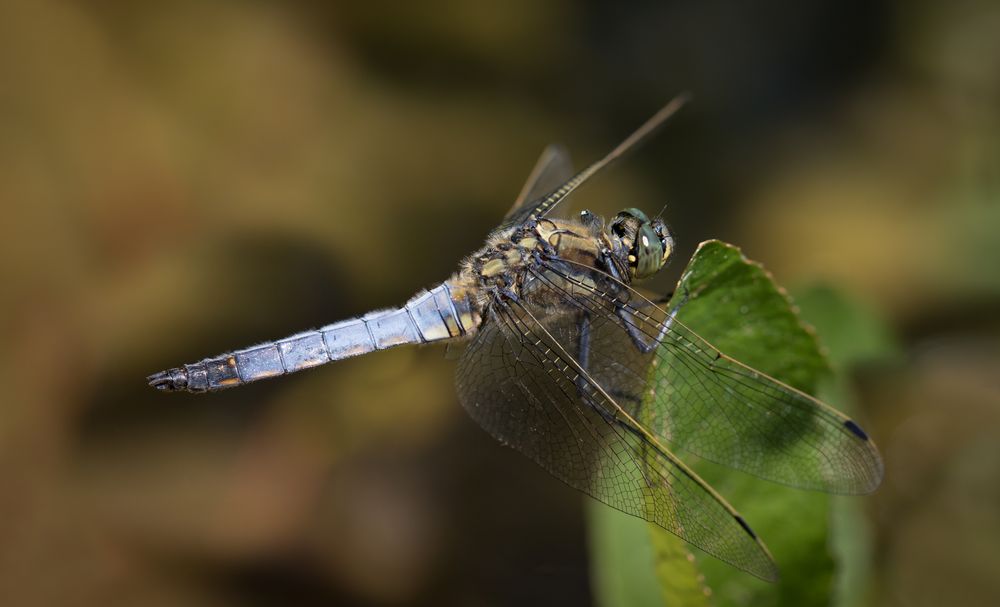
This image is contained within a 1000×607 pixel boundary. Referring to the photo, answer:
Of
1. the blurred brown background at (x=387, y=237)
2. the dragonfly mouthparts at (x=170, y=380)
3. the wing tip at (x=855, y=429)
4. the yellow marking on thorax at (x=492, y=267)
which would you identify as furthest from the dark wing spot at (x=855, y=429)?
the dragonfly mouthparts at (x=170, y=380)

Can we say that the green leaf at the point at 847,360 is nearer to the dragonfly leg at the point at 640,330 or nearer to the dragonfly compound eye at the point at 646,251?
the dragonfly leg at the point at 640,330

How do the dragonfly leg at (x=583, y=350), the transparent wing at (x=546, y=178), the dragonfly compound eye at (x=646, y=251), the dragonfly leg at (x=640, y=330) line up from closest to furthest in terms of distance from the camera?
the dragonfly leg at (x=640, y=330), the dragonfly leg at (x=583, y=350), the dragonfly compound eye at (x=646, y=251), the transparent wing at (x=546, y=178)

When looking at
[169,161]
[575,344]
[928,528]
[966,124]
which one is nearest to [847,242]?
[966,124]

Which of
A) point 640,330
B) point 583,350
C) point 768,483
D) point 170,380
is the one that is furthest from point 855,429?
point 170,380

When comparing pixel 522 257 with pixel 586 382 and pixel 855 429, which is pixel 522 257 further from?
pixel 855 429

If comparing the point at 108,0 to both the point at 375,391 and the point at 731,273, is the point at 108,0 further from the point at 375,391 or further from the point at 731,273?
the point at 731,273

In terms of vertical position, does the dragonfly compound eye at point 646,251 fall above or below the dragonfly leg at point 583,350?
above

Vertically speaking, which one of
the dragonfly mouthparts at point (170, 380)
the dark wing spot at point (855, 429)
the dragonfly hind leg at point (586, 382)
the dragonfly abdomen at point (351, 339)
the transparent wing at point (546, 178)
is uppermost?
the transparent wing at point (546, 178)

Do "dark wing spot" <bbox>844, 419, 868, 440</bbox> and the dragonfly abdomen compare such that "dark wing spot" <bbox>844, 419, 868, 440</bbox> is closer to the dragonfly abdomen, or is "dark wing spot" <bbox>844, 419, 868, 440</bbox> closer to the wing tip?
the wing tip

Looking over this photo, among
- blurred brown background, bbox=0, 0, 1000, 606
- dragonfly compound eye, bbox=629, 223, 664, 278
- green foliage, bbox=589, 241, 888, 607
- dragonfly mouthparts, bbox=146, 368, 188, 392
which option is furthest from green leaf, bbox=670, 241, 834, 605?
dragonfly mouthparts, bbox=146, 368, 188, 392
